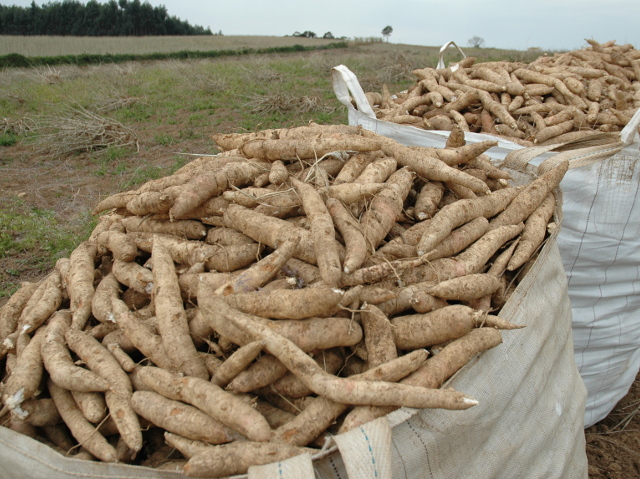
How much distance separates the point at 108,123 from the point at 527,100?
8.43 m

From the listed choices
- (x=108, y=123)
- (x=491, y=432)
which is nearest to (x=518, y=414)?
(x=491, y=432)

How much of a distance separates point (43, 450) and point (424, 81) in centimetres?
544

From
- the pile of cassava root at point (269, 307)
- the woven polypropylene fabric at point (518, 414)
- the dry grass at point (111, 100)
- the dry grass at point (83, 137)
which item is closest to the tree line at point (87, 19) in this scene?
the dry grass at point (111, 100)

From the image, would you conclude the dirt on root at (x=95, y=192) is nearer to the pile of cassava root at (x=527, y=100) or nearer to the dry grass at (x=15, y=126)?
the dry grass at (x=15, y=126)

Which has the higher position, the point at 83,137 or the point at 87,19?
the point at 87,19

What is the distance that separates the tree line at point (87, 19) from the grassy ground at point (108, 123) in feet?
64.9

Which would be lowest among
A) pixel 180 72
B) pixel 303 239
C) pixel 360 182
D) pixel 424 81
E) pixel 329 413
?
pixel 329 413

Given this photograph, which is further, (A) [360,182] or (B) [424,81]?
(B) [424,81]

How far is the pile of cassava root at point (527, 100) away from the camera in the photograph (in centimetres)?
445

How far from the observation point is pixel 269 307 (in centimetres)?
166

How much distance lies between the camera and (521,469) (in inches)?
68.8

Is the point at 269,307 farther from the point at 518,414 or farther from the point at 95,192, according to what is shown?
the point at 95,192

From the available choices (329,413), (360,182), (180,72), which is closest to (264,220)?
(360,182)

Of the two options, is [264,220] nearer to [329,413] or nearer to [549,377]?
[329,413]
